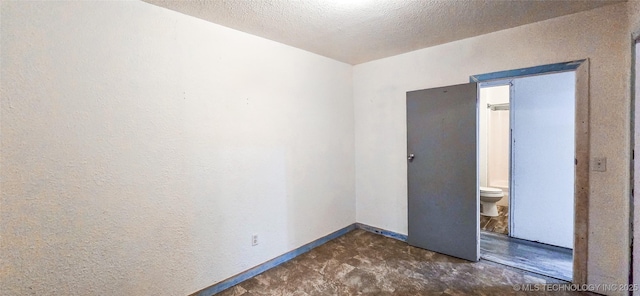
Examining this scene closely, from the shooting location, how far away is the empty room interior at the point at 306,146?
148 centimetres

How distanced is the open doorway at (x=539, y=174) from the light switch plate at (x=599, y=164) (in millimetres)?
808

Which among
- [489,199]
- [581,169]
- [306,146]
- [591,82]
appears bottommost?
[489,199]

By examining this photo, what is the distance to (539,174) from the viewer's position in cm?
296

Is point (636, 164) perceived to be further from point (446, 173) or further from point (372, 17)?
point (372, 17)

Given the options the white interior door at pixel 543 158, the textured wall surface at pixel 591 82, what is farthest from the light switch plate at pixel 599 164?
the white interior door at pixel 543 158

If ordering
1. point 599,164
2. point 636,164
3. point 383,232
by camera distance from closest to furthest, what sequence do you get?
point 636,164, point 599,164, point 383,232

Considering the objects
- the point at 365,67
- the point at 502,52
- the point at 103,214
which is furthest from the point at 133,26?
the point at 502,52

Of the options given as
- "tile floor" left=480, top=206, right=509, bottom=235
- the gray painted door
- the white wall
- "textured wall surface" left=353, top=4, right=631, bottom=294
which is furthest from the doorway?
the white wall

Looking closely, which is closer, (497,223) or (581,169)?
(581,169)

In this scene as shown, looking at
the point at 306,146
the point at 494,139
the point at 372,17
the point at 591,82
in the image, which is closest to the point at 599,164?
the point at 591,82

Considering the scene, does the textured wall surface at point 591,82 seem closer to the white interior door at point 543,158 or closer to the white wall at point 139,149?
the white interior door at point 543,158

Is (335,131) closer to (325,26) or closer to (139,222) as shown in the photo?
(325,26)

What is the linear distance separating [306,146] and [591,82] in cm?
243

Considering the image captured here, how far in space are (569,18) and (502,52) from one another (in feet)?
1.52
